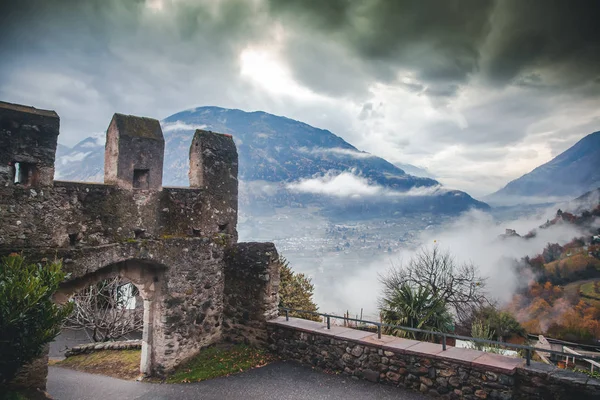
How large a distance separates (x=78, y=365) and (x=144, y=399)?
6312 millimetres

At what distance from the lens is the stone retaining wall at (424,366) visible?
6.30 meters

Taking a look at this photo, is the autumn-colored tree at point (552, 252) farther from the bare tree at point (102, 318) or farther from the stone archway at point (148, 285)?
the stone archway at point (148, 285)

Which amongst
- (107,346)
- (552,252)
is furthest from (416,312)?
(552,252)

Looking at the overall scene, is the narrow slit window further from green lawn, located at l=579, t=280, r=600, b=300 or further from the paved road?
green lawn, located at l=579, t=280, r=600, b=300

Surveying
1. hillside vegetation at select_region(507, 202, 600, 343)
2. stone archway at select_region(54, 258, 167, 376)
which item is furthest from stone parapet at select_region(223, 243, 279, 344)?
hillside vegetation at select_region(507, 202, 600, 343)

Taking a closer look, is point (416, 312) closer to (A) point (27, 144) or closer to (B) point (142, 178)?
(B) point (142, 178)

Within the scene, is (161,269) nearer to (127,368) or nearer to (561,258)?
(127,368)

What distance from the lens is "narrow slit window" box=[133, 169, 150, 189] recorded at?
8.81 m

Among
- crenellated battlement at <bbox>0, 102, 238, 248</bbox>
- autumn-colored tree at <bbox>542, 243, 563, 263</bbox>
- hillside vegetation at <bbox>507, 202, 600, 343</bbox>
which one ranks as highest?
crenellated battlement at <bbox>0, 102, 238, 248</bbox>

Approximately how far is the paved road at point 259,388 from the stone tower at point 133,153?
4296 millimetres

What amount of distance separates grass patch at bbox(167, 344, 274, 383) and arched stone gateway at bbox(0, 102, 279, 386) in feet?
0.76

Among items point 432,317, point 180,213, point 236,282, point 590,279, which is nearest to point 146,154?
point 180,213

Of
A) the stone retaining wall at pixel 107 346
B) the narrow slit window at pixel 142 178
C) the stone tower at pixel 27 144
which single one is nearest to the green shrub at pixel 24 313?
the stone tower at pixel 27 144

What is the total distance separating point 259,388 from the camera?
26.3ft
